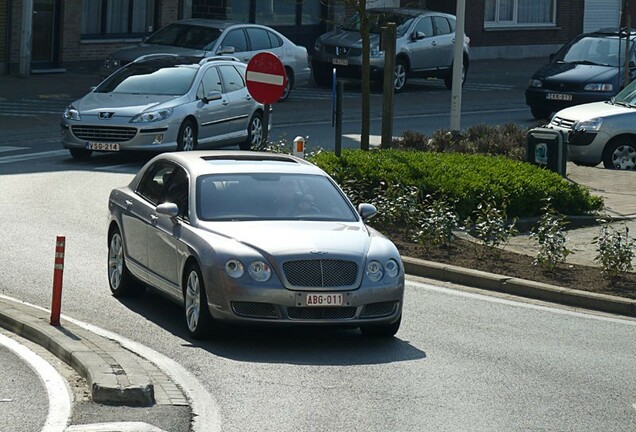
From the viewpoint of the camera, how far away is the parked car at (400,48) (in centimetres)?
3606

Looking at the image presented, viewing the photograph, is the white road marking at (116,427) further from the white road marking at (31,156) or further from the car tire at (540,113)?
the car tire at (540,113)

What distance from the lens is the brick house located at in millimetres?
35438

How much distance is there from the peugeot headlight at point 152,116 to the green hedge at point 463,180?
3967mm

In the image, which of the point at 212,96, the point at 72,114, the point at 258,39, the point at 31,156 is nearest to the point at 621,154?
the point at 212,96

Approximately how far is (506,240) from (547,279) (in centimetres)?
118

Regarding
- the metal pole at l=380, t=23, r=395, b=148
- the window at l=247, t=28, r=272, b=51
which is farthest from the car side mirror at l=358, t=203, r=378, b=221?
the window at l=247, t=28, r=272, b=51

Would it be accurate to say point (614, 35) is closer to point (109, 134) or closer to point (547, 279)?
point (109, 134)

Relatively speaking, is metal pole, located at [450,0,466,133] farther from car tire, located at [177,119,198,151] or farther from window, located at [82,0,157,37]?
window, located at [82,0,157,37]

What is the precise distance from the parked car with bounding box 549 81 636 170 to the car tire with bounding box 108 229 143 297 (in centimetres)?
1181

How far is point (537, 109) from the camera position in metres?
31.4

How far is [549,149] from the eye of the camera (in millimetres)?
21422

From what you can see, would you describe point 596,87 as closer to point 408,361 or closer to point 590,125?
point 590,125

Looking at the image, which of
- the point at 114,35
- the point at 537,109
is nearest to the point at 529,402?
the point at 537,109

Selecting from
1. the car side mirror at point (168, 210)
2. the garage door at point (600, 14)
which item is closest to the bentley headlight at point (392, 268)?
the car side mirror at point (168, 210)
